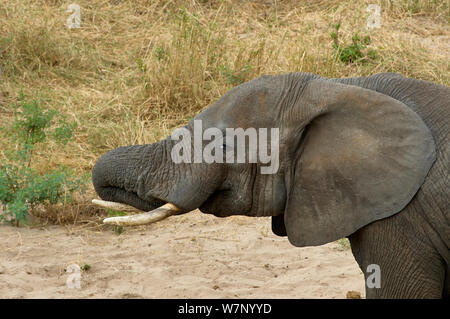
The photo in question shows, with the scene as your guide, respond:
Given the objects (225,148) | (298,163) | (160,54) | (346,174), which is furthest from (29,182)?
(346,174)

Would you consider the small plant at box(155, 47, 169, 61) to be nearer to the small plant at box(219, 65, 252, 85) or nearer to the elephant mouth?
the small plant at box(219, 65, 252, 85)

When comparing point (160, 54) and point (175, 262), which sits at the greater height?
point (160, 54)

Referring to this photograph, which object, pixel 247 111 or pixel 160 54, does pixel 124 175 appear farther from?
pixel 160 54

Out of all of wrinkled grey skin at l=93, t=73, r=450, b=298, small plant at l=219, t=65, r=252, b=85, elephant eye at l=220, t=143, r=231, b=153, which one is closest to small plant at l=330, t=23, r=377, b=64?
small plant at l=219, t=65, r=252, b=85

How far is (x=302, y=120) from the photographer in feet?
11.7

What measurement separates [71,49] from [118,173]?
6184 mm

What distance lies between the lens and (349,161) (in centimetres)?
345

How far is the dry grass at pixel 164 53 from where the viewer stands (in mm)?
8219

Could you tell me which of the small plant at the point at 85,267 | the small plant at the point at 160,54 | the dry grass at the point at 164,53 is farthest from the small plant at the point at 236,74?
the small plant at the point at 85,267

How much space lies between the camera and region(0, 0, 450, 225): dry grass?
822 centimetres

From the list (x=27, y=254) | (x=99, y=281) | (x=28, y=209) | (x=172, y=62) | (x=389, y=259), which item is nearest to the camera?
(x=389, y=259)

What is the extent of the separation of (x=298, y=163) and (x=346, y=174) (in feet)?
0.71

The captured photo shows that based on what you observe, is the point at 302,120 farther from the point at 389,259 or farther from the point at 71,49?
the point at 71,49

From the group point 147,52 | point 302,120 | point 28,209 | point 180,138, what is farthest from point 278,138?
point 147,52
